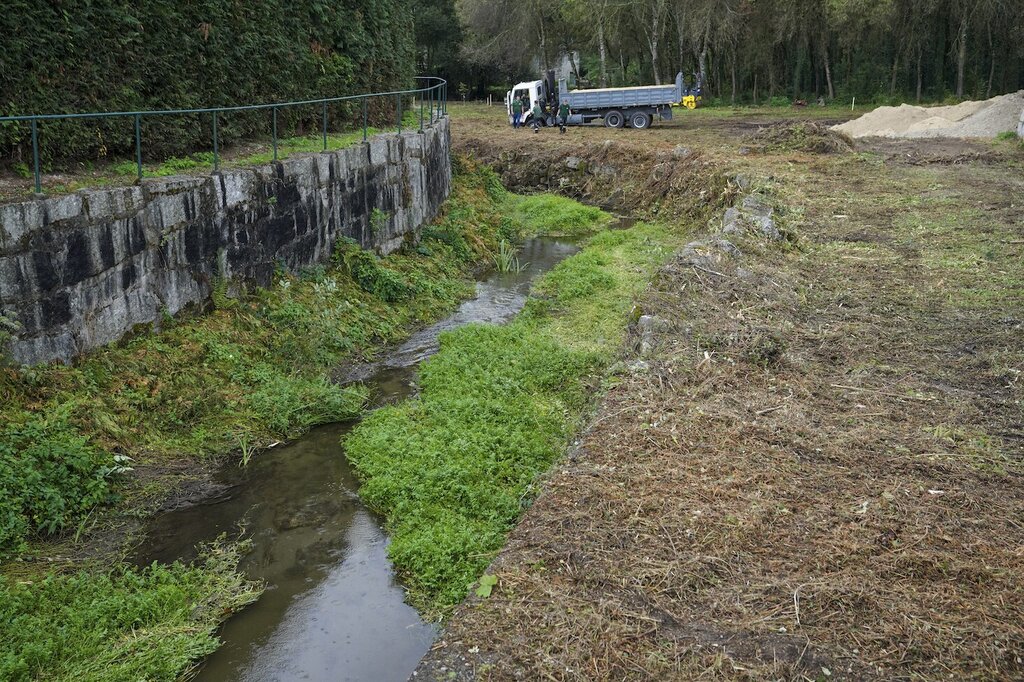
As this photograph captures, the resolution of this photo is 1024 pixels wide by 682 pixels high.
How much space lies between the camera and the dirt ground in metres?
5.25

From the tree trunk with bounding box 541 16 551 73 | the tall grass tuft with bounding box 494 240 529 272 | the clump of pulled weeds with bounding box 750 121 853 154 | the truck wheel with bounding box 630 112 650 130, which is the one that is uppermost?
the tree trunk with bounding box 541 16 551 73

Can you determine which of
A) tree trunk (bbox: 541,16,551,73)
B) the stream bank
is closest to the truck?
tree trunk (bbox: 541,16,551,73)

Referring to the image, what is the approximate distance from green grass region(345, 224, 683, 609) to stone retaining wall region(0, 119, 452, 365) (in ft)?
8.98

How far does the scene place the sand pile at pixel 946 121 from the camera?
27.8m

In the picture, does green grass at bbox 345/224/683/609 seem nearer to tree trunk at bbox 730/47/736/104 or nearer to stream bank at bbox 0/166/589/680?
stream bank at bbox 0/166/589/680

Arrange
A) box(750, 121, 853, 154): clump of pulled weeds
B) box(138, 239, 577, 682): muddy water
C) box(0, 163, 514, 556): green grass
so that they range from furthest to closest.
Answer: box(750, 121, 853, 154): clump of pulled weeds < box(0, 163, 514, 556): green grass < box(138, 239, 577, 682): muddy water

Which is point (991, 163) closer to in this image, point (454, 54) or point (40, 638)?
point (40, 638)

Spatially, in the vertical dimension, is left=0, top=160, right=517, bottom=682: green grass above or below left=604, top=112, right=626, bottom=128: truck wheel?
below

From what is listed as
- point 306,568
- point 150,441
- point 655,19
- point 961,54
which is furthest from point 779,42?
point 306,568

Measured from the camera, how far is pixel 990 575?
18.9 feet

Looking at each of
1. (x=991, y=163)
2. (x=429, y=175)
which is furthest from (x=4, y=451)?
(x=991, y=163)

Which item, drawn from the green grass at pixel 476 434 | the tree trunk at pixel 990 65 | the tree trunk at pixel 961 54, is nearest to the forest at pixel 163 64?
the green grass at pixel 476 434

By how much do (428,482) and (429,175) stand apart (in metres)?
11.8

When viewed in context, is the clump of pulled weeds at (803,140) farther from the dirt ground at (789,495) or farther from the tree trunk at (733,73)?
the tree trunk at (733,73)
